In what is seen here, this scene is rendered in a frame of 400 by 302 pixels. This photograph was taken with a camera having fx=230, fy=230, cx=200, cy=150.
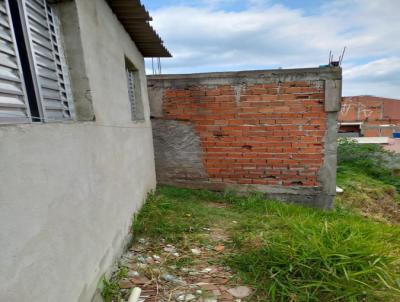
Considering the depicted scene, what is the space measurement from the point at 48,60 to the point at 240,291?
240cm

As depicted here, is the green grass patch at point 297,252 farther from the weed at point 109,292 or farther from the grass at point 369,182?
the grass at point 369,182

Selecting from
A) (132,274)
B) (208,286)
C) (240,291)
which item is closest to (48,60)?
(132,274)

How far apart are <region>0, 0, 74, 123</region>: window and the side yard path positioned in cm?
148

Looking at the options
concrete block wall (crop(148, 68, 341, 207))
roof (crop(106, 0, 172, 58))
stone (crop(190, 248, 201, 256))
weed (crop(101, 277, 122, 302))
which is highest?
roof (crop(106, 0, 172, 58))

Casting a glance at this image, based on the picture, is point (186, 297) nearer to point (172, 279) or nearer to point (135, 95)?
point (172, 279)

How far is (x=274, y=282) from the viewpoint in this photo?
1982 millimetres

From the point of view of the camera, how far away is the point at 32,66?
144cm

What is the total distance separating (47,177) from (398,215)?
731 cm

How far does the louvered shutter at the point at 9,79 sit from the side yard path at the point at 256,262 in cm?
149

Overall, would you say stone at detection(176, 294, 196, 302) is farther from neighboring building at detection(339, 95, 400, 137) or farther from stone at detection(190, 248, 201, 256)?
neighboring building at detection(339, 95, 400, 137)

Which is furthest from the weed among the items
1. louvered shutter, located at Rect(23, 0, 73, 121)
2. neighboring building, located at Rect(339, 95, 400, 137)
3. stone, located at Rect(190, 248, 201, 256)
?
neighboring building, located at Rect(339, 95, 400, 137)

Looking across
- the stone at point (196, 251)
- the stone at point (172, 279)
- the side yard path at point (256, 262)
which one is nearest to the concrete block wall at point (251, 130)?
the side yard path at point (256, 262)

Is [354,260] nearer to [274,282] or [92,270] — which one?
[274,282]

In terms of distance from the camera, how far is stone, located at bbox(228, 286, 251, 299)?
6.48 feet
